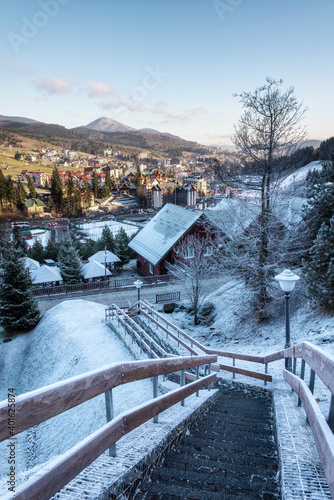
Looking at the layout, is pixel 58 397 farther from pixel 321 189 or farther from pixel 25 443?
pixel 321 189

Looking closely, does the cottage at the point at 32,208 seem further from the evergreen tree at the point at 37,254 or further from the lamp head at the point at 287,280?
the lamp head at the point at 287,280

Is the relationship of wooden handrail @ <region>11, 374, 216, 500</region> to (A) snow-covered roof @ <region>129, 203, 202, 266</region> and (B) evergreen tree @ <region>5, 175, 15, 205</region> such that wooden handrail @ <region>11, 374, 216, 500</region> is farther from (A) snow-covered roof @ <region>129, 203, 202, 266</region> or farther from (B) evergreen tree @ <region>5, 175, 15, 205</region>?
(B) evergreen tree @ <region>5, 175, 15, 205</region>

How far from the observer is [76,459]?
2082 millimetres

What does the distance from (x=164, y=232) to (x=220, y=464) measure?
23795mm

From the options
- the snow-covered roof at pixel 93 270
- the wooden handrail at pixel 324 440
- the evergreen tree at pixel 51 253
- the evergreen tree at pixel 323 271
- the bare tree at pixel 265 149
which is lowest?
the evergreen tree at pixel 51 253

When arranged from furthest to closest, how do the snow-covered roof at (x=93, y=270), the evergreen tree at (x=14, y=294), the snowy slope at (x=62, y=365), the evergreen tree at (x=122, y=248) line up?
1. the evergreen tree at (x=122, y=248)
2. the snow-covered roof at (x=93, y=270)
3. the evergreen tree at (x=14, y=294)
4. the snowy slope at (x=62, y=365)

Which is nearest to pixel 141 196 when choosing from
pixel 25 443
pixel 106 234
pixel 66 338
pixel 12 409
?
pixel 106 234

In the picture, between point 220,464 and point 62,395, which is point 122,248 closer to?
point 220,464

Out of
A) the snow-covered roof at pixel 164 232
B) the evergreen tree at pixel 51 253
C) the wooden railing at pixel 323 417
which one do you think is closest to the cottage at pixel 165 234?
the snow-covered roof at pixel 164 232

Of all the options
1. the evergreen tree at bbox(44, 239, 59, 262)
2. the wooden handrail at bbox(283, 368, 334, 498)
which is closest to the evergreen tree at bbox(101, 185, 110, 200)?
the evergreen tree at bbox(44, 239, 59, 262)

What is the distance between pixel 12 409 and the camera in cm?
172

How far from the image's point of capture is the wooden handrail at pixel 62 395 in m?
1.76

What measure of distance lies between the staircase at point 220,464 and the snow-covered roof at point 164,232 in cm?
1944

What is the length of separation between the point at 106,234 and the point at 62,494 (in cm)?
3680
